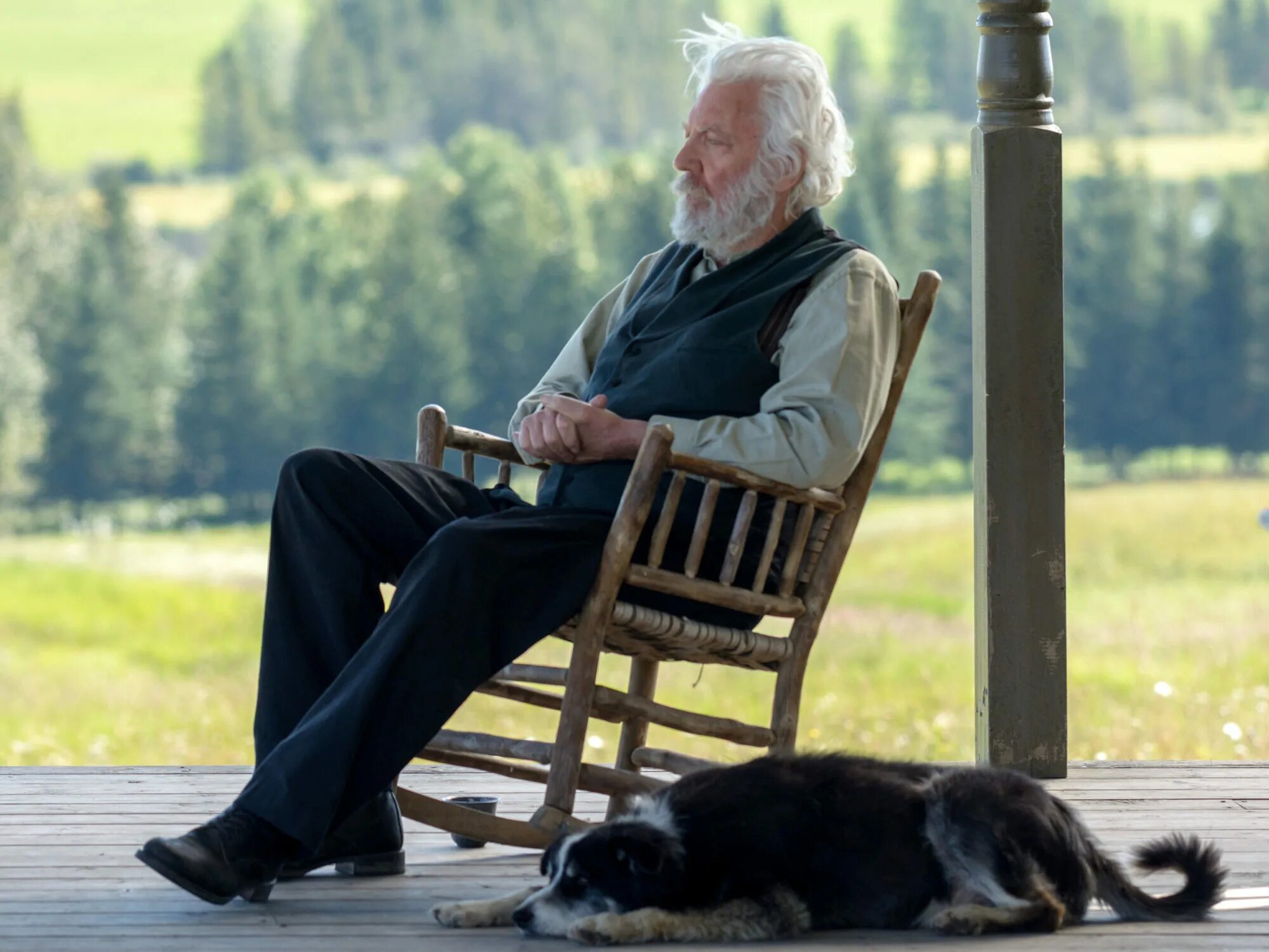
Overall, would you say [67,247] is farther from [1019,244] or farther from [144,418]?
[1019,244]

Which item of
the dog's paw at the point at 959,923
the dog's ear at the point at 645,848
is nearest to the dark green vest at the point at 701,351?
the dog's ear at the point at 645,848

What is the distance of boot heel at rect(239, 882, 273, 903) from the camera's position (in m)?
2.34

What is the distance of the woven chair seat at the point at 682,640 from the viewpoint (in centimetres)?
250

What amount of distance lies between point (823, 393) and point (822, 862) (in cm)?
77

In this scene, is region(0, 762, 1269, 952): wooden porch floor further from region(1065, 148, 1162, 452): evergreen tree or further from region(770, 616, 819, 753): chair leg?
region(1065, 148, 1162, 452): evergreen tree

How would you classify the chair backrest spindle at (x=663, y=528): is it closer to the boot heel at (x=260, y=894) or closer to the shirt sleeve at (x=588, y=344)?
the shirt sleeve at (x=588, y=344)

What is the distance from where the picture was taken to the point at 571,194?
82.2 ft

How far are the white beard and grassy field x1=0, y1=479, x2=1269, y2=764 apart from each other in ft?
27.1

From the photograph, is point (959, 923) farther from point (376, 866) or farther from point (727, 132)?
point (727, 132)

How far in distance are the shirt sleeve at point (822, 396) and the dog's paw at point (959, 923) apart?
72 cm

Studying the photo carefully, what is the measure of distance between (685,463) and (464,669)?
0.45 m

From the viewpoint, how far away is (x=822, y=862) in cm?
Result: 219

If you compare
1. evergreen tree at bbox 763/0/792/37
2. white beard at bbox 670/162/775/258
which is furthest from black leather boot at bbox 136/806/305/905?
evergreen tree at bbox 763/0/792/37

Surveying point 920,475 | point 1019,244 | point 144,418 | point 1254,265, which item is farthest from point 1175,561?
point 1019,244
